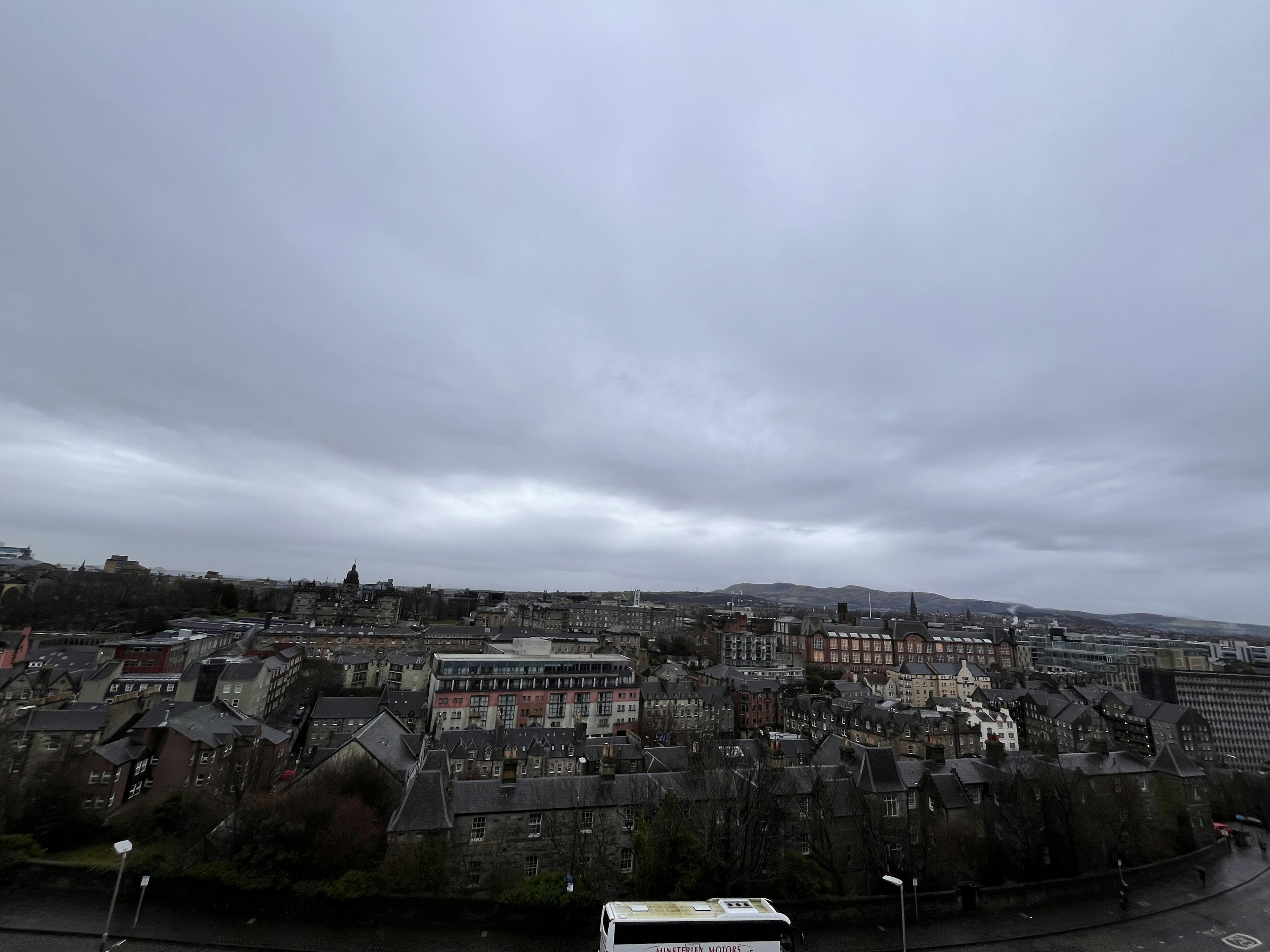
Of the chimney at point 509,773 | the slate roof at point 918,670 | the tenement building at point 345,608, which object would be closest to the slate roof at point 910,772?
the chimney at point 509,773

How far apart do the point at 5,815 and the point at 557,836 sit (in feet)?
105

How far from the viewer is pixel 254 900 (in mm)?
29344

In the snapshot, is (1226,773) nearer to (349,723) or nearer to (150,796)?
(349,723)

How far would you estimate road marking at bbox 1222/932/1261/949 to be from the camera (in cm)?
2964

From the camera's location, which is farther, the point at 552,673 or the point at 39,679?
the point at 552,673

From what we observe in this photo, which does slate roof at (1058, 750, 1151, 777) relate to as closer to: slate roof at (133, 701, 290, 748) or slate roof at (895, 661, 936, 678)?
slate roof at (895, 661, 936, 678)

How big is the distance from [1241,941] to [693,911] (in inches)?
1281

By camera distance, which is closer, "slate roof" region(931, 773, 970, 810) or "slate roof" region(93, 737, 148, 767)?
"slate roof" region(931, 773, 970, 810)

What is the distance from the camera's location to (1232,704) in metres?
108

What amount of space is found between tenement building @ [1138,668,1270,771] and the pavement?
101m

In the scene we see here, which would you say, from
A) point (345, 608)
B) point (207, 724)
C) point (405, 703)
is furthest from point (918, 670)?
point (345, 608)

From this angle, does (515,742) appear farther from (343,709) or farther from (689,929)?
(689,929)

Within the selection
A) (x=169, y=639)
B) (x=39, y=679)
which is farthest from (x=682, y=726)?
(x=169, y=639)

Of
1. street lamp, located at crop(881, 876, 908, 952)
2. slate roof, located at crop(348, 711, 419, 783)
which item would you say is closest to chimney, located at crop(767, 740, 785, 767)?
street lamp, located at crop(881, 876, 908, 952)
